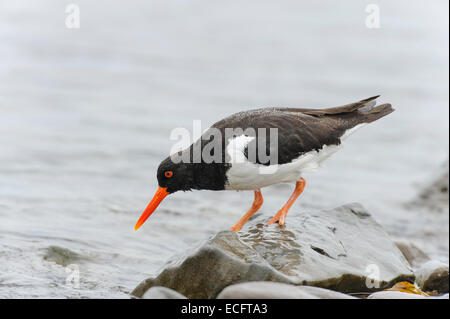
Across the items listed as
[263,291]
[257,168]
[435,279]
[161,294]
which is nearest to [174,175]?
[257,168]

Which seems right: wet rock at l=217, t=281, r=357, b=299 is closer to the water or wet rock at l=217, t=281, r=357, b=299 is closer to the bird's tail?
the water

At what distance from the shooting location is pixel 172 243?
332 inches

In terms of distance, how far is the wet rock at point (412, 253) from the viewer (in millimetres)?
8125

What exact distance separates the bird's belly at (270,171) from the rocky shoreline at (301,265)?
46 centimetres

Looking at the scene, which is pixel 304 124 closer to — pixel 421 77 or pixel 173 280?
pixel 173 280

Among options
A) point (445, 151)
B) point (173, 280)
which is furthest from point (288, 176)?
point (445, 151)

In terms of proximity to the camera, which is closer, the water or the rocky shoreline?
the rocky shoreline

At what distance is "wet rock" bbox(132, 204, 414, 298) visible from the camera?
4853 mm

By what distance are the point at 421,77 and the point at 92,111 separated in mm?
9195

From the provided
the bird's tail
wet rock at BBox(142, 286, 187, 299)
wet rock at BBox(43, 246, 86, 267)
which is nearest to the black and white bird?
the bird's tail

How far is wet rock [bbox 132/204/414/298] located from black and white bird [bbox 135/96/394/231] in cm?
44

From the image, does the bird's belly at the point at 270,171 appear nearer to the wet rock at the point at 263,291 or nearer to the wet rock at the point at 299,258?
the wet rock at the point at 299,258

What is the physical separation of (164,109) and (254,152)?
8.91m

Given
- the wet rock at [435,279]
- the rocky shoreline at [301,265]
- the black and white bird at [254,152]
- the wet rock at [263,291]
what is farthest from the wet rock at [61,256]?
the wet rock at [435,279]
